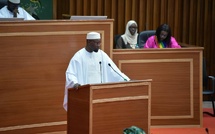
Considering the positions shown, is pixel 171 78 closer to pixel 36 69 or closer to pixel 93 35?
pixel 93 35

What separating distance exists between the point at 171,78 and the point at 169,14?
2.88 m

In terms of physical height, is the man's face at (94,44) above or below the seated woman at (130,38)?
below

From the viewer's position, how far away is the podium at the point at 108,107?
788cm

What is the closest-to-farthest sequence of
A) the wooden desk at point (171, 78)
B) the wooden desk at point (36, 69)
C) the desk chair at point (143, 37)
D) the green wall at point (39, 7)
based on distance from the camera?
1. the wooden desk at point (36, 69)
2. the wooden desk at point (171, 78)
3. the desk chair at point (143, 37)
4. the green wall at point (39, 7)

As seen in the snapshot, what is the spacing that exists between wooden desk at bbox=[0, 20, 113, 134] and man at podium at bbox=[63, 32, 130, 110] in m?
0.51

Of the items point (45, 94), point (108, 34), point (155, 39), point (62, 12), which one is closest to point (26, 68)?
point (45, 94)

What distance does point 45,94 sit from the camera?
916 cm

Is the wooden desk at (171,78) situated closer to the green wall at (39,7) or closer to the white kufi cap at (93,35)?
the white kufi cap at (93,35)

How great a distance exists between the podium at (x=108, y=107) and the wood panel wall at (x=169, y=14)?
164 inches

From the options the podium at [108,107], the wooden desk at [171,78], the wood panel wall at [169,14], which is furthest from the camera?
the wood panel wall at [169,14]

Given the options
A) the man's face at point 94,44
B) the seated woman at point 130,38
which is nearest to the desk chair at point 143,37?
the seated woman at point 130,38

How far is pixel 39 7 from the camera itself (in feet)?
39.2

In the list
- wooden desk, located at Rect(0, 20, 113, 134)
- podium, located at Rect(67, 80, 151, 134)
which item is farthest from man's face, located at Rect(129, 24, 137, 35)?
podium, located at Rect(67, 80, 151, 134)

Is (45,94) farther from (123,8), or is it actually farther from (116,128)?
(123,8)
